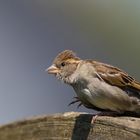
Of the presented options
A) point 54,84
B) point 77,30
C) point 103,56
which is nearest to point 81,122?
point 54,84

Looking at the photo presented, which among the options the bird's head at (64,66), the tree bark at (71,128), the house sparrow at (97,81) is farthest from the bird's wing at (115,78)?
the tree bark at (71,128)

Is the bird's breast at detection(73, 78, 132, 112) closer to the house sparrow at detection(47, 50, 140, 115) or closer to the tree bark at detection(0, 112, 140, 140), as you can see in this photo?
the house sparrow at detection(47, 50, 140, 115)

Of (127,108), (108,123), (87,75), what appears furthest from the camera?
(87,75)

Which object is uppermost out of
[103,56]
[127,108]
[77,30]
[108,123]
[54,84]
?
[77,30]

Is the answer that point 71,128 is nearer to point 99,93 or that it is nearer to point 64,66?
point 99,93

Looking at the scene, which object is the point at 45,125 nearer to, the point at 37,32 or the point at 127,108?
the point at 127,108

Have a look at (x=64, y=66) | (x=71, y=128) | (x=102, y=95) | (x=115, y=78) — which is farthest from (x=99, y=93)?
(x=71, y=128)
